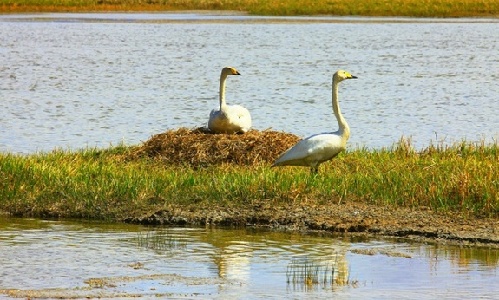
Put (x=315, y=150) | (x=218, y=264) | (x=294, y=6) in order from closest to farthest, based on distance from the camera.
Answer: (x=218, y=264) → (x=315, y=150) → (x=294, y=6)

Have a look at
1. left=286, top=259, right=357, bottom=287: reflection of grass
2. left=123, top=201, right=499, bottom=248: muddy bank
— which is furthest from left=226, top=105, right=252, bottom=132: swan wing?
left=286, top=259, right=357, bottom=287: reflection of grass

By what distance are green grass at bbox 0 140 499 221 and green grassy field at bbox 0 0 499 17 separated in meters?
55.5

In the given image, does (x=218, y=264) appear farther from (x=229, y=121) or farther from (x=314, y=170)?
(x=229, y=121)

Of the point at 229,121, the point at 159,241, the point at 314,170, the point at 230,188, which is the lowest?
the point at 159,241

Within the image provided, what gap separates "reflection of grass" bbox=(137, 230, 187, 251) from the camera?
1112cm

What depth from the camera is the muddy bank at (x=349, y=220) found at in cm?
1152

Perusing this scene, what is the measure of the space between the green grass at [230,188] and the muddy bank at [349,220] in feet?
0.40

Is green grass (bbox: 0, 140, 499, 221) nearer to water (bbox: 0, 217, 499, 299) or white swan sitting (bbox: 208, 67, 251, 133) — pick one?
water (bbox: 0, 217, 499, 299)

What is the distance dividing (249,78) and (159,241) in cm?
2393

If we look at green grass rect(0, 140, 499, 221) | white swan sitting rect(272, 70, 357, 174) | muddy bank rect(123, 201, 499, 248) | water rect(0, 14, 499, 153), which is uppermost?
water rect(0, 14, 499, 153)

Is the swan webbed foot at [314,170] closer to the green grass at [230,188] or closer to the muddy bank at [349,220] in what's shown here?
the green grass at [230,188]

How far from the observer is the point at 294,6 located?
240 ft

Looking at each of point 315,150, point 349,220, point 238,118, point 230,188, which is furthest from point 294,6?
point 349,220

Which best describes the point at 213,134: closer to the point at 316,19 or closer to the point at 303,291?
the point at 303,291
